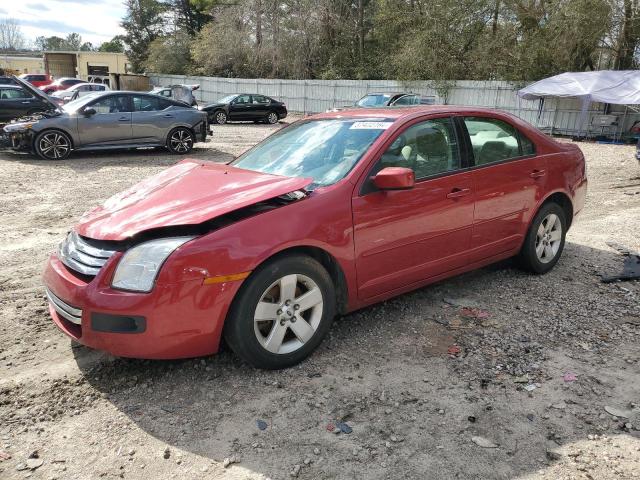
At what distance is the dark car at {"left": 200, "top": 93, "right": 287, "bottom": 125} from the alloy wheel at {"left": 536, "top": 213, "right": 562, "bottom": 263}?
20347mm

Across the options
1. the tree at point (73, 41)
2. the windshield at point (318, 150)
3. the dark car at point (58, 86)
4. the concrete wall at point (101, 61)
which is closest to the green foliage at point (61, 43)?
the tree at point (73, 41)

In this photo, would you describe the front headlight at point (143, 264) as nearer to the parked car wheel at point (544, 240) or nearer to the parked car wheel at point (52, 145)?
the parked car wheel at point (544, 240)

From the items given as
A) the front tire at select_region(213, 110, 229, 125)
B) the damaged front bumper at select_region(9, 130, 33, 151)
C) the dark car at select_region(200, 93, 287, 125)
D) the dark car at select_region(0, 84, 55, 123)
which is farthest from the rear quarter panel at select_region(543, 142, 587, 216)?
the front tire at select_region(213, 110, 229, 125)

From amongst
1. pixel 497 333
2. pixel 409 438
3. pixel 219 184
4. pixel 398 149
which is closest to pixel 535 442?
pixel 409 438

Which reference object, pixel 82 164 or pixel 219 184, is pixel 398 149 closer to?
pixel 219 184

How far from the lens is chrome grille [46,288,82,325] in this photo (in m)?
3.01

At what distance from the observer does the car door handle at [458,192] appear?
4.05 metres

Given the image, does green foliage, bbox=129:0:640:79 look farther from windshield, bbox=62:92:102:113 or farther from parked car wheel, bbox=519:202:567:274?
parked car wheel, bbox=519:202:567:274

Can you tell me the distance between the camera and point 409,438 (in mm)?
2744

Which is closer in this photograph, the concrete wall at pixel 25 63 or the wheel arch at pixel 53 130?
the wheel arch at pixel 53 130

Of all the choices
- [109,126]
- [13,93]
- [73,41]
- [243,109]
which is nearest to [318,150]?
[109,126]

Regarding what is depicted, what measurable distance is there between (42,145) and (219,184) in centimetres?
963

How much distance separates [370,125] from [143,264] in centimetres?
199

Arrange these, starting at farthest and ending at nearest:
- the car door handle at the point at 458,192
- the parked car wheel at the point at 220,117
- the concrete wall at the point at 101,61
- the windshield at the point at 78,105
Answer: the concrete wall at the point at 101,61
the parked car wheel at the point at 220,117
the windshield at the point at 78,105
the car door handle at the point at 458,192
